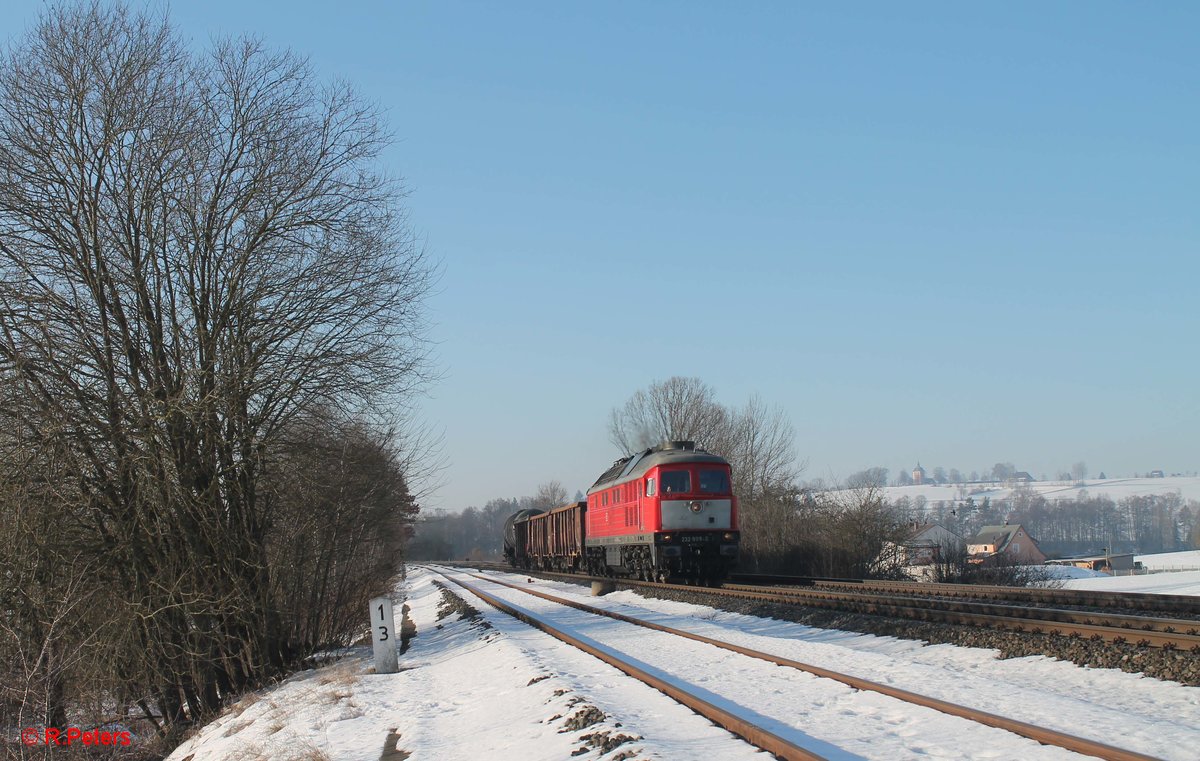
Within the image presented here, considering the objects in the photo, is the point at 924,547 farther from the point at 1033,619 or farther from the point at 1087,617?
the point at 1087,617

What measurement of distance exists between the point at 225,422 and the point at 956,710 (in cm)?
1217

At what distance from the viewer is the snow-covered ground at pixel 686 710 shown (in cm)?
734

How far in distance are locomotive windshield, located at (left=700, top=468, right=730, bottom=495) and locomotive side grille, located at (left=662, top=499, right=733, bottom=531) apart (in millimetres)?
288

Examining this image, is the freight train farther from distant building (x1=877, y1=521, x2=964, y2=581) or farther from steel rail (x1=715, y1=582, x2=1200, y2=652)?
distant building (x1=877, y1=521, x2=964, y2=581)

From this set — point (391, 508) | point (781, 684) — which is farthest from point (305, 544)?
point (781, 684)

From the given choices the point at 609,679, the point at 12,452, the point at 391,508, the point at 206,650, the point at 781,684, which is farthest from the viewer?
the point at 391,508

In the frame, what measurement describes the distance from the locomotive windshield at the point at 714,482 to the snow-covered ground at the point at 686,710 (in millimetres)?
9350

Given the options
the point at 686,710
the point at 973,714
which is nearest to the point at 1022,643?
the point at 973,714

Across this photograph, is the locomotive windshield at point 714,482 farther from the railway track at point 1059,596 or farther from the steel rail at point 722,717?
the steel rail at point 722,717

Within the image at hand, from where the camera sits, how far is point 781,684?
998cm

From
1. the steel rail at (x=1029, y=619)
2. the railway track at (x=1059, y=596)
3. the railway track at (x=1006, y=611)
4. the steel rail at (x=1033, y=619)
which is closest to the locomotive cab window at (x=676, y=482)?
the railway track at (x=1006, y=611)

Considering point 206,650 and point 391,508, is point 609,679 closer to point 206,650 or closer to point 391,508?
point 206,650

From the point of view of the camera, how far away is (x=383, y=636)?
15.2 metres

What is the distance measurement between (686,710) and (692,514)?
1676 centimetres
